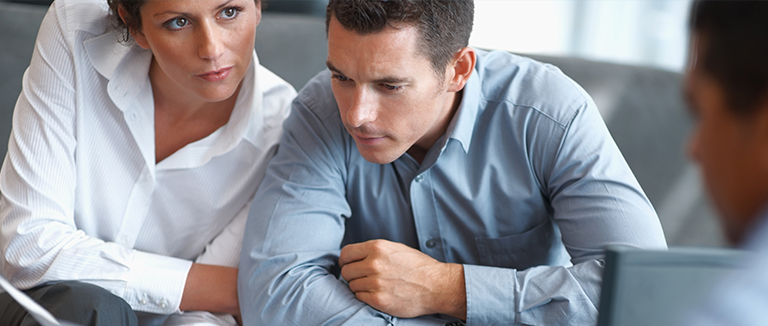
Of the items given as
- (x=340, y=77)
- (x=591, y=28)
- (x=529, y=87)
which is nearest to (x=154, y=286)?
(x=340, y=77)

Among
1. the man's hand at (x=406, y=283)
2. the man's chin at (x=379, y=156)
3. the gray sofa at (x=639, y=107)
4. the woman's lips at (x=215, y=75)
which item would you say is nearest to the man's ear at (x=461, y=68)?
the man's chin at (x=379, y=156)

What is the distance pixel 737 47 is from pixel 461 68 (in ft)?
2.30

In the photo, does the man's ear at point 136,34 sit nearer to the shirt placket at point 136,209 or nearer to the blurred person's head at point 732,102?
the shirt placket at point 136,209

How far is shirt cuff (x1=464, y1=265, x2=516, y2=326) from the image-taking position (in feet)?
3.59

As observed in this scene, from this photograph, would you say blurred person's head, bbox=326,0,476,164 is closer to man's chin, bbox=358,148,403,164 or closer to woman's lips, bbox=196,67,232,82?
man's chin, bbox=358,148,403,164

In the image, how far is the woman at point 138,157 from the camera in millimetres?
1177

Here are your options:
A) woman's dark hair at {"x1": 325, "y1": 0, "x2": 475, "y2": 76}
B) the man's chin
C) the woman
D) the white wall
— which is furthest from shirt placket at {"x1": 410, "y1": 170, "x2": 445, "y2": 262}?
the white wall

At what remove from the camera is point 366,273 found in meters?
1.13

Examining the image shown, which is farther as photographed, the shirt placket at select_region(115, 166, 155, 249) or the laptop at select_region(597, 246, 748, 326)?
the shirt placket at select_region(115, 166, 155, 249)

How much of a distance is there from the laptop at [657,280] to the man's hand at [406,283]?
0.60m

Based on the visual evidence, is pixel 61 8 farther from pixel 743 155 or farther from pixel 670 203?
pixel 670 203

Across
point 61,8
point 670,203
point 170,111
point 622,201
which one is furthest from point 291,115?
point 670,203

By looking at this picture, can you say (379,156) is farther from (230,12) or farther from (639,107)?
(639,107)

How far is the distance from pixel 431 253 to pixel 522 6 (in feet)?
5.81
